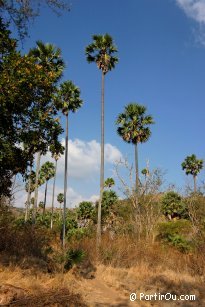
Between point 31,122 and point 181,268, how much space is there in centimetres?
1240

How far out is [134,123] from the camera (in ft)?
120

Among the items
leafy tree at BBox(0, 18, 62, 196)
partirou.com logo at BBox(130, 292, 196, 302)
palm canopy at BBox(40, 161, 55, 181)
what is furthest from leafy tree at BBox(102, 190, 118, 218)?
leafy tree at BBox(0, 18, 62, 196)

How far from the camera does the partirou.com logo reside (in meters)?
13.8

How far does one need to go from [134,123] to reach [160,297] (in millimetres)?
24182

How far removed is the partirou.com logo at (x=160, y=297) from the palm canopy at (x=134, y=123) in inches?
912

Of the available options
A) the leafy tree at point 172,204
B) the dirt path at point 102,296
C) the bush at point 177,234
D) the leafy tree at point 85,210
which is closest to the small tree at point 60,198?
the leafy tree at point 85,210

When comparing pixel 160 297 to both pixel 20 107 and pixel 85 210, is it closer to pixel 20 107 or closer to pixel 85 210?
pixel 20 107

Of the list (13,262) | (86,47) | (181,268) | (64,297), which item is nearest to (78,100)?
(86,47)

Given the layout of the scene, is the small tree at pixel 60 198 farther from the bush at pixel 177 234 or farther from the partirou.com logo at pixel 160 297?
the partirou.com logo at pixel 160 297

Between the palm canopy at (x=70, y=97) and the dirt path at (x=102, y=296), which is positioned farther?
the palm canopy at (x=70, y=97)

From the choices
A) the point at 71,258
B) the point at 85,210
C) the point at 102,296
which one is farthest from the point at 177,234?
the point at 85,210

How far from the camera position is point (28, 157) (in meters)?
11.7

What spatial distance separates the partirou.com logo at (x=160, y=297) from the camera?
45.2 ft

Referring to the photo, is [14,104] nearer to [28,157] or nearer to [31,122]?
[31,122]
